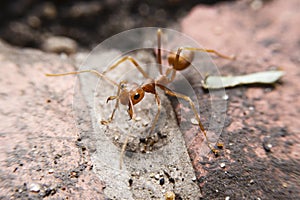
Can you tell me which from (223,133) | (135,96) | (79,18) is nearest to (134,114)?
(135,96)

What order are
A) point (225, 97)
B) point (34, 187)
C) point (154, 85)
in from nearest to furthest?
point (34, 187), point (225, 97), point (154, 85)

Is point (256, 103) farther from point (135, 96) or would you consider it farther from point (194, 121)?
point (135, 96)

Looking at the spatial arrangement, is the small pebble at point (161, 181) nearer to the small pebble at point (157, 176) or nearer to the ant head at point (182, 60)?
the small pebble at point (157, 176)

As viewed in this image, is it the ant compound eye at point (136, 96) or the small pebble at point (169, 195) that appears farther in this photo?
the ant compound eye at point (136, 96)

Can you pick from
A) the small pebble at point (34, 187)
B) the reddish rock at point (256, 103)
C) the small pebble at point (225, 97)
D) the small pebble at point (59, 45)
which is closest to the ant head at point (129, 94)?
the reddish rock at point (256, 103)

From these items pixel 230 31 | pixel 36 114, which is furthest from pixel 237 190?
pixel 230 31

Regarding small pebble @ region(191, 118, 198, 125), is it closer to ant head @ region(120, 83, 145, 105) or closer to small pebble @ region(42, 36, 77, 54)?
ant head @ region(120, 83, 145, 105)

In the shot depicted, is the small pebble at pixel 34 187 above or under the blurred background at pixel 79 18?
under

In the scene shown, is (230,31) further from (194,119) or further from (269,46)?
(194,119)

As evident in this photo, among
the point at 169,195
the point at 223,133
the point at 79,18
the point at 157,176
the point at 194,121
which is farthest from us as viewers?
the point at 79,18

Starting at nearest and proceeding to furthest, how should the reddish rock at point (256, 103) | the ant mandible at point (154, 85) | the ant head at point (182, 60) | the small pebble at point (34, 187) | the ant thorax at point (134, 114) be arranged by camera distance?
the small pebble at point (34, 187)
the reddish rock at point (256, 103)
the ant thorax at point (134, 114)
the ant mandible at point (154, 85)
the ant head at point (182, 60)

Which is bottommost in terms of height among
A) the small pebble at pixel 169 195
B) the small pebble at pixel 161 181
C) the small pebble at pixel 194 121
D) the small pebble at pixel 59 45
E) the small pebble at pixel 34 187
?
the small pebble at pixel 169 195
